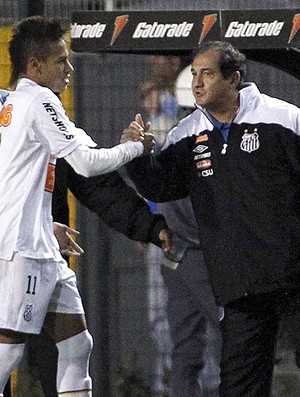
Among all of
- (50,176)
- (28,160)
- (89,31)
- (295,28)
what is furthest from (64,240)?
(295,28)

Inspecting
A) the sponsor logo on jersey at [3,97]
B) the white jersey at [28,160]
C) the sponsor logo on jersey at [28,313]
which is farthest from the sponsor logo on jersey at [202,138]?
the sponsor logo on jersey at [28,313]

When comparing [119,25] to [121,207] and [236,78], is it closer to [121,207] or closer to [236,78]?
[236,78]

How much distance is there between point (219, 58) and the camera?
240 inches

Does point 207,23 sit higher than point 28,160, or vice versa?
point 207,23

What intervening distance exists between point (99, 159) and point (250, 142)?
67 centimetres

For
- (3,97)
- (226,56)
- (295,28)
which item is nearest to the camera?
(226,56)

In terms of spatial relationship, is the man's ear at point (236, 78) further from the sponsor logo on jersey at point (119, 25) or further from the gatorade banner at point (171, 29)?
the sponsor logo on jersey at point (119, 25)

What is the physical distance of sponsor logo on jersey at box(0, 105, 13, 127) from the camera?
598 centimetres

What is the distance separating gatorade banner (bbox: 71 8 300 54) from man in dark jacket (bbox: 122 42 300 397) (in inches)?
11.8

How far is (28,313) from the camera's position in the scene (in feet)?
19.5

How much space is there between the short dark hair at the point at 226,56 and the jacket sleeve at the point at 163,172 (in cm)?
40

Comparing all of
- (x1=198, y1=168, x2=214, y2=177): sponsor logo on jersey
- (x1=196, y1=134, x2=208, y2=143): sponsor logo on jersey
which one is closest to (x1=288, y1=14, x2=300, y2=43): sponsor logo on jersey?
(x1=196, y1=134, x2=208, y2=143): sponsor logo on jersey

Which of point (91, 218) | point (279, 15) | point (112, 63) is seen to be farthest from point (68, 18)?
point (279, 15)

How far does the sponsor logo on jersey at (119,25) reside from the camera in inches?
256
